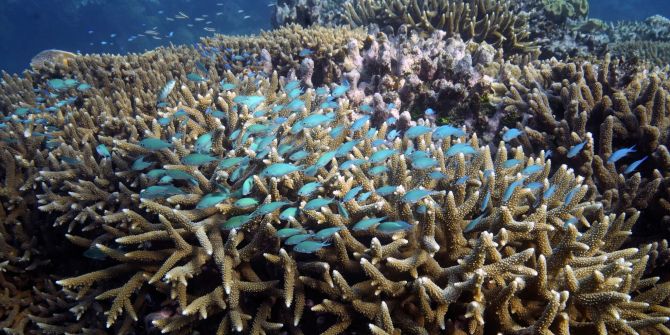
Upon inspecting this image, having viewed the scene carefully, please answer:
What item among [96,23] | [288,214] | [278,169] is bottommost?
[288,214]

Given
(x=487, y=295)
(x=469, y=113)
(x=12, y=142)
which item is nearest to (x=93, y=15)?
(x=12, y=142)

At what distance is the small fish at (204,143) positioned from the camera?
130 inches

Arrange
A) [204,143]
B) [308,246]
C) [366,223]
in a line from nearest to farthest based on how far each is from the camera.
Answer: [308,246] → [366,223] → [204,143]

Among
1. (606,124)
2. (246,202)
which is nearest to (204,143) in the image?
(246,202)

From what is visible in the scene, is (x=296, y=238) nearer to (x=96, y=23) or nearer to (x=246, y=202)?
(x=246, y=202)

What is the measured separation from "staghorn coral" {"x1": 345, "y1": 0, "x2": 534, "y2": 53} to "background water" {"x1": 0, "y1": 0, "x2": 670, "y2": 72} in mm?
26491

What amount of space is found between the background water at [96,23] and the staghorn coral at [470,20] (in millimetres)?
26491

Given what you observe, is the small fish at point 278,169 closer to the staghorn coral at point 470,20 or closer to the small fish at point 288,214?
the small fish at point 288,214

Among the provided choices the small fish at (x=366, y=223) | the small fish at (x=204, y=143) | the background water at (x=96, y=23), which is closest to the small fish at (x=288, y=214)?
the small fish at (x=366, y=223)

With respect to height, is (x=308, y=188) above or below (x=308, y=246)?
above

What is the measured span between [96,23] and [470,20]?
38611 mm

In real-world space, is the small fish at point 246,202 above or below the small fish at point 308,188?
below

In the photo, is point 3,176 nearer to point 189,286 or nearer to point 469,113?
point 189,286

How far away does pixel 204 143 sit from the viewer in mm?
3352
